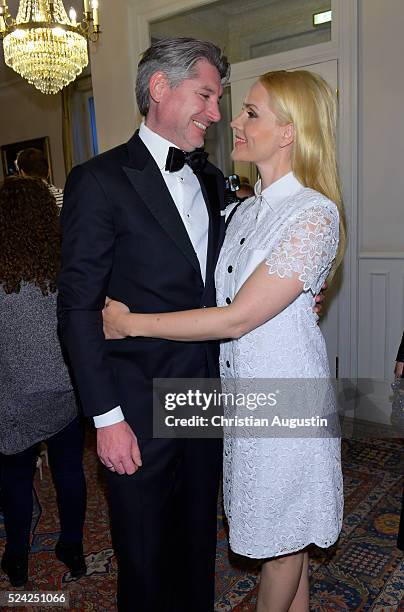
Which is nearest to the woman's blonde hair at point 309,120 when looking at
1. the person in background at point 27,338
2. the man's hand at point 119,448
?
the man's hand at point 119,448

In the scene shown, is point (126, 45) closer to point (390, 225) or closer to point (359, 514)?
point (390, 225)

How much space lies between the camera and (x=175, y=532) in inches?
64.8

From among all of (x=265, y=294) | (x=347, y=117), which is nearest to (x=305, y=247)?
(x=265, y=294)

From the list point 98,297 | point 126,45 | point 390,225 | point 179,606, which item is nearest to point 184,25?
point 126,45

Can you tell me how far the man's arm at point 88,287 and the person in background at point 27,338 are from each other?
643mm

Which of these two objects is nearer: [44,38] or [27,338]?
[27,338]

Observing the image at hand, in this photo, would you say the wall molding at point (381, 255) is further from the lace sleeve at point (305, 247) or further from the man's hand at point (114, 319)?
the man's hand at point (114, 319)

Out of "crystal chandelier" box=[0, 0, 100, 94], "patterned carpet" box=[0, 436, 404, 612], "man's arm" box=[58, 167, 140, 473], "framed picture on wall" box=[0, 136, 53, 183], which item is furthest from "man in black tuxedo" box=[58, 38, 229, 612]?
"framed picture on wall" box=[0, 136, 53, 183]

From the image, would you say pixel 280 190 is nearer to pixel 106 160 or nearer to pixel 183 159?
pixel 183 159

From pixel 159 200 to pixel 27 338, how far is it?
86cm

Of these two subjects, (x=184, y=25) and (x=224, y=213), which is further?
(x=184, y=25)

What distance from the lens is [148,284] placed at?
4.70ft

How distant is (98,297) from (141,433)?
412mm

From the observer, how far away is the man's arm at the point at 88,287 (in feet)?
4.33
